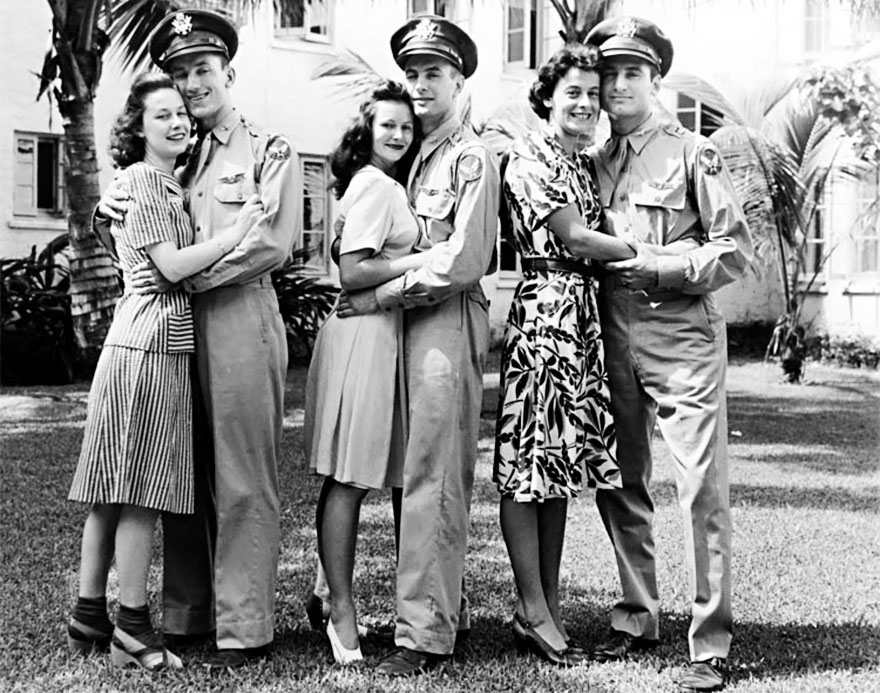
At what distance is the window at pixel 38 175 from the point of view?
16.0 meters

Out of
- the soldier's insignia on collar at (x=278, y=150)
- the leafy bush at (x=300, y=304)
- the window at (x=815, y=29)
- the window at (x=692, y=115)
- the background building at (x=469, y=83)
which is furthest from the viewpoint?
the window at (x=692, y=115)

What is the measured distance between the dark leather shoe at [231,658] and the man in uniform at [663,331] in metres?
1.29

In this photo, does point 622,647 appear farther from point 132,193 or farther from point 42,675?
point 132,193

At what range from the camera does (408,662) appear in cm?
423

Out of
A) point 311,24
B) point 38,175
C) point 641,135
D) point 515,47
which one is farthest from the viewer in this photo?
point 515,47

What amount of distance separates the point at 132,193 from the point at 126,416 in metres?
0.79

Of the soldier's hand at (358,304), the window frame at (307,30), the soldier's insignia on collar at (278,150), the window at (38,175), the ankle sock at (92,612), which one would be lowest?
the ankle sock at (92,612)

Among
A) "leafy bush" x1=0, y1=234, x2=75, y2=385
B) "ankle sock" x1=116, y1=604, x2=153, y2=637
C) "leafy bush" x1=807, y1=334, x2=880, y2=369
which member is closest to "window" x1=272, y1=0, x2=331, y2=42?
"leafy bush" x1=0, y1=234, x2=75, y2=385

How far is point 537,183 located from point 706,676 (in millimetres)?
1873

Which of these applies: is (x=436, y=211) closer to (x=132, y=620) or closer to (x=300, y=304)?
(x=132, y=620)

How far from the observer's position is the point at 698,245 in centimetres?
446

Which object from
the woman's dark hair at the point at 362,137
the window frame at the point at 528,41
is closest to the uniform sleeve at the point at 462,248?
the woman's dark hair at the point at 362,137

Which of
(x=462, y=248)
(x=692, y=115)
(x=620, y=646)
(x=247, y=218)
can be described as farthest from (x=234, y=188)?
(x=692, y=115)

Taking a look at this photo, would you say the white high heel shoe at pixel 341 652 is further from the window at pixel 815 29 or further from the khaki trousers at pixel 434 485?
the window at pixel 815 29
